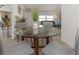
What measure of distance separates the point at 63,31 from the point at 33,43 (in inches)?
12.4

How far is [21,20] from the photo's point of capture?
47.3 inches

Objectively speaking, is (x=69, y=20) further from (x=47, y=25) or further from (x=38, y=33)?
(x=38, y=33)

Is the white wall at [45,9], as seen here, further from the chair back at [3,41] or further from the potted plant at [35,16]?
the chair back at [3,41]

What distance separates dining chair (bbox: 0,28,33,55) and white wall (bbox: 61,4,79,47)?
0.38m

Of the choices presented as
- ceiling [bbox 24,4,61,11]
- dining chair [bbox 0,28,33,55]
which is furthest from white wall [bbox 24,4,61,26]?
dining chair [bbox 0,28,33,55]

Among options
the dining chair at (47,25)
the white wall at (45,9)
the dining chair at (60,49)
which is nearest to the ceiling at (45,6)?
the white wall at (45,9)

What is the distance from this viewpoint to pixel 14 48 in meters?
1.27

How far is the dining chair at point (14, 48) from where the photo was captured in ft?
4.04

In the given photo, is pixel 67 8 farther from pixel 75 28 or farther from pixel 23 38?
pixel 23 38

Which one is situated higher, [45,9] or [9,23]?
[45,9]

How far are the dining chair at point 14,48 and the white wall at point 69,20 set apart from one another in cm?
38

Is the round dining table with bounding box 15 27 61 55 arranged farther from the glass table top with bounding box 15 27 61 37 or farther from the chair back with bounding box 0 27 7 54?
the chair back with bounding box 0 27 7 54
